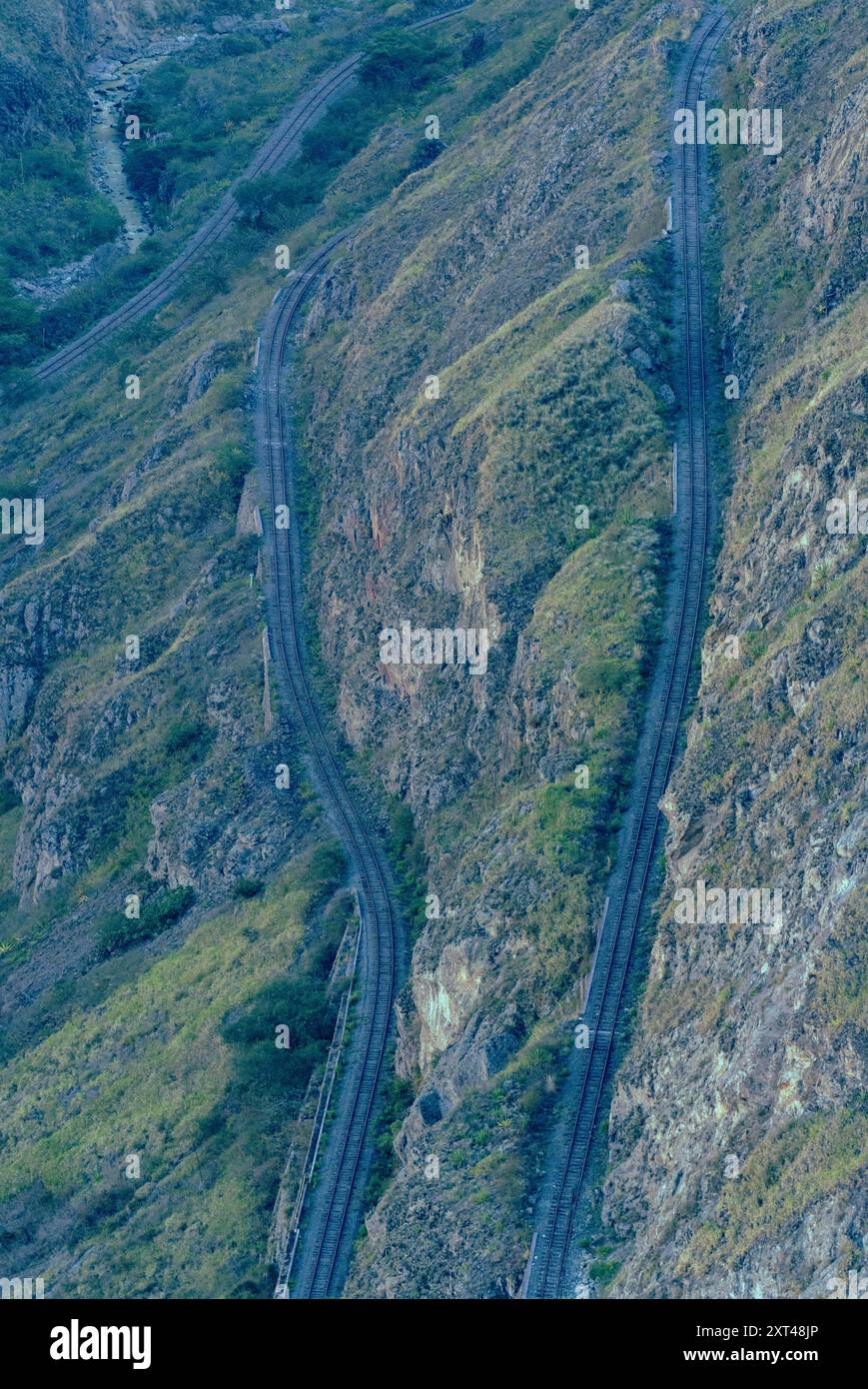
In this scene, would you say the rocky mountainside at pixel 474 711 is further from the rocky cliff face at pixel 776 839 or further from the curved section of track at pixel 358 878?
the curved section of track at pixel 358 878

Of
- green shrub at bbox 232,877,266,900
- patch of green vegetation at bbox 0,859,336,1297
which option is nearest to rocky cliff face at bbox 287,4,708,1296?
patch of green vegetation at bbox 0,859,336,1297

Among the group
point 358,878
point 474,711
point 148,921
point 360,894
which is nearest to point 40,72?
point 148,921

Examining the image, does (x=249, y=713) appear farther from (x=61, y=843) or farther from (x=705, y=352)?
(x=705, y=352)

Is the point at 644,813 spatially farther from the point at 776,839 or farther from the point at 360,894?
the point at 360,894

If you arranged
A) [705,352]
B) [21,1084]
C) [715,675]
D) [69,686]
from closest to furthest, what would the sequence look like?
[715,675]
[21,1084]
[705,352]
[69,686]
